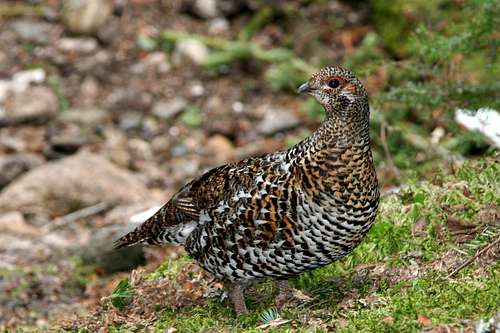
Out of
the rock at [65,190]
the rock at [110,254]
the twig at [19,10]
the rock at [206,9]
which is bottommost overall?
the rock at [110,254]

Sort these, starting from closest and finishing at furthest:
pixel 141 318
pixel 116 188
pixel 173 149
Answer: pixel 141 318
pixel 116 188
pixel 173 149

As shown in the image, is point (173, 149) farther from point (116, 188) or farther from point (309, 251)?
point (309, 251)

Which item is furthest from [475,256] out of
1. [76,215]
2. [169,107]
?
[169,107]

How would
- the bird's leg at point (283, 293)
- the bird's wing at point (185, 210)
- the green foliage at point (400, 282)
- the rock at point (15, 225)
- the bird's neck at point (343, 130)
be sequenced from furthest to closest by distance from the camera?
1. the rock at point (15, 225)
2. the bird's wing at point (185, 210)
3. the bird's leg at point (283, 293)
4. the bird's neck at point (343, 130)
5. the green foliage at point (400, 282)

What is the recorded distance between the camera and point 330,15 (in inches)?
511

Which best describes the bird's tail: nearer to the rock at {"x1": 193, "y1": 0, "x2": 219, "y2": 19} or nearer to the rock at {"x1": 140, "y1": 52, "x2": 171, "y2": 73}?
the rock at {"x1": 140, "y1": 52, "x2": 171, "y2": 73}

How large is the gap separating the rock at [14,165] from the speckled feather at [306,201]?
215 inches

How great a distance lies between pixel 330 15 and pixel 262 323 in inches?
327

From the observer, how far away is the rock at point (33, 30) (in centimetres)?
1316

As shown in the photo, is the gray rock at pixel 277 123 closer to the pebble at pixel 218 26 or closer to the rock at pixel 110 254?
the pebble at pixel 218 26

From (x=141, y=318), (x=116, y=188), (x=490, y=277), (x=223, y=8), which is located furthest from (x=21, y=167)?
(x=490, y=277)

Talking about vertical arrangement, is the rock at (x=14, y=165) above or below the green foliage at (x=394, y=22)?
below

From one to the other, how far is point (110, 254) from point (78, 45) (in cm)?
552

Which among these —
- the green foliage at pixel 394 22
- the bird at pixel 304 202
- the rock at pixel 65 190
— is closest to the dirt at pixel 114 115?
the rock at pixel 65 190
